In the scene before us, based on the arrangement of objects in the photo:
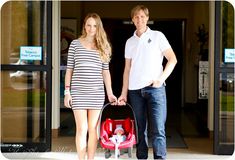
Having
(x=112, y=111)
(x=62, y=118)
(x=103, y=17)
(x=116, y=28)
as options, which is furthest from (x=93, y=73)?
(x=116, y=28)

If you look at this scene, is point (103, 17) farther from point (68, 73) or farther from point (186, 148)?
point (68, 73)

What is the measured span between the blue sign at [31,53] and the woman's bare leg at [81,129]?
6.11ft

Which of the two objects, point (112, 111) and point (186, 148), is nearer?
point (186, 148)

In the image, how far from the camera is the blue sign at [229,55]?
568cm

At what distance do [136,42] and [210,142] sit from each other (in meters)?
3.00

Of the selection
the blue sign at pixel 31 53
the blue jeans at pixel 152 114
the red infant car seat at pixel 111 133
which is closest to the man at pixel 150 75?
the blue jeans at pixel 152 114

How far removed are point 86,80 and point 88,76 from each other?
0.04 metres

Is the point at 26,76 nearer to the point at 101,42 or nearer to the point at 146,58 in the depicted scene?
the point at 101,42

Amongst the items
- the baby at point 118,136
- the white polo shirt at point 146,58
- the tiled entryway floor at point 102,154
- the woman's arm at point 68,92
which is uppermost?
the white polo shirt at point 146,58

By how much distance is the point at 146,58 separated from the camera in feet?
13.3

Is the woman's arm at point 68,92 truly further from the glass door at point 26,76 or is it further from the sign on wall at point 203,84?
the sign on wall at point 203,84

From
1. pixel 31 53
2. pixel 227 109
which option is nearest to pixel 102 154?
pixel 31 53

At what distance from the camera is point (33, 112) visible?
5996mm

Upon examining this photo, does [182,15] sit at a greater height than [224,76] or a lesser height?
greater
